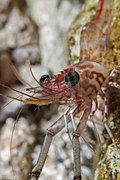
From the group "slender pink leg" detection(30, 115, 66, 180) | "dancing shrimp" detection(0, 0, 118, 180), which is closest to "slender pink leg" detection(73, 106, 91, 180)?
"dancing shrimp" detection(0, 0, 118, 180)

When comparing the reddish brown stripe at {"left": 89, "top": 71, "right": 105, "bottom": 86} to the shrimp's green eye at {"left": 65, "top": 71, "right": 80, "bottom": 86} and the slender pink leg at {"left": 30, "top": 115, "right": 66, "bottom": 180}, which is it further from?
the slender pink leg at {"left": 30, "top": 115, "right": 66, "bottom": 180}

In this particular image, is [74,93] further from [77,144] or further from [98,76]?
[77,144]

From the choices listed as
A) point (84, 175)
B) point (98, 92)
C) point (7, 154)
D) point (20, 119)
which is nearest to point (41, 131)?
point (20, 119)

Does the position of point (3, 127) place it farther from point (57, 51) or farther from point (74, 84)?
point (74, 84)

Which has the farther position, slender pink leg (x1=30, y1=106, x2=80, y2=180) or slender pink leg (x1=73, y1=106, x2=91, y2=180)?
slender pink leg (x1=30, y1=106, x2=80, y2=180)

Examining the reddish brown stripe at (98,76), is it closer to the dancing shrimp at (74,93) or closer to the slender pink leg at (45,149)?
the dancing shrimp at (74,93)

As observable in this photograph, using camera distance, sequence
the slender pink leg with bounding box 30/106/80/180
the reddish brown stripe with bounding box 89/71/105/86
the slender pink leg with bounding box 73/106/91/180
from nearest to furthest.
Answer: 1. the slender pink leg with bounding box 73/106/91/180
2. the slender pink leg with bounding box 30/106/80/180
3. the reddish brown stripe with bounding box 89/71/105/86

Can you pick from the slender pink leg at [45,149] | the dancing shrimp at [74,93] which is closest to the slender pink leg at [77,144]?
the dancing shrimp at [74,93]

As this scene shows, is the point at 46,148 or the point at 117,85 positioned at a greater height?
the point at 117,85
